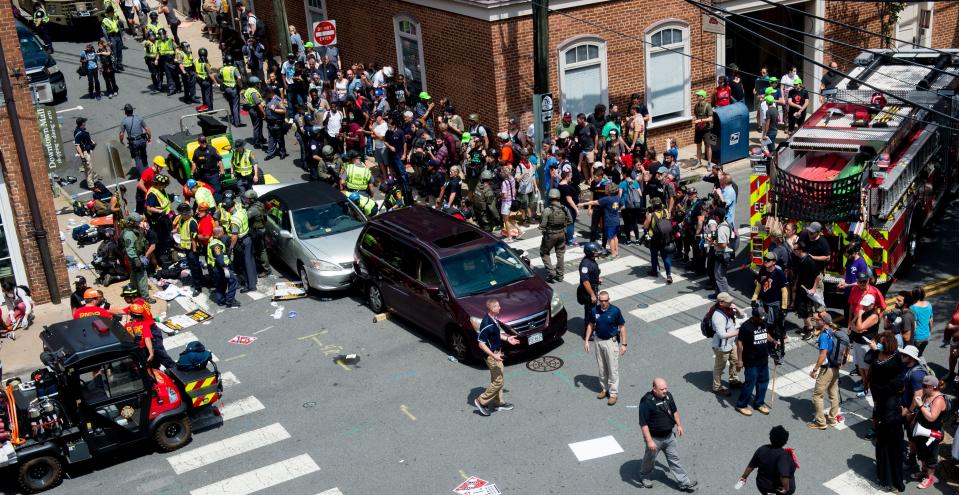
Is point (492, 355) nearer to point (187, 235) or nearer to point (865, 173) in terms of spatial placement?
point (865, 173)

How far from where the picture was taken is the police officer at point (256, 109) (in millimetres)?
26094

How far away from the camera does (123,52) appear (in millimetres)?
36906

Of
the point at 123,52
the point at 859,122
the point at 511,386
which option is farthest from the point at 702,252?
the point at 123,52

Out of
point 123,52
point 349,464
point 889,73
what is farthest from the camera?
point 123,52

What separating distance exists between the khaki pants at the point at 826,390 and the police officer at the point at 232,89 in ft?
62.7

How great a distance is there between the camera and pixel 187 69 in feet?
100

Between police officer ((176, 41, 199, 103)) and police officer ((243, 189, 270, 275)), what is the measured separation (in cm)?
1168

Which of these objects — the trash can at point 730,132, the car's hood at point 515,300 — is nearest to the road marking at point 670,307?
the car's hood at point 515,300

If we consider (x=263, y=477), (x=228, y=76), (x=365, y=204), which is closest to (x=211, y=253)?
(x=365, y=204)

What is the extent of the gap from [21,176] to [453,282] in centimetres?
848

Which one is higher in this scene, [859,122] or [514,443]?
[859,122]

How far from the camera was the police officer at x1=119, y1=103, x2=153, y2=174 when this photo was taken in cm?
2480

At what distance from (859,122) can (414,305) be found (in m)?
8.27

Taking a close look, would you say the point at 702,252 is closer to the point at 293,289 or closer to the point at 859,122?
the point at 859,122
